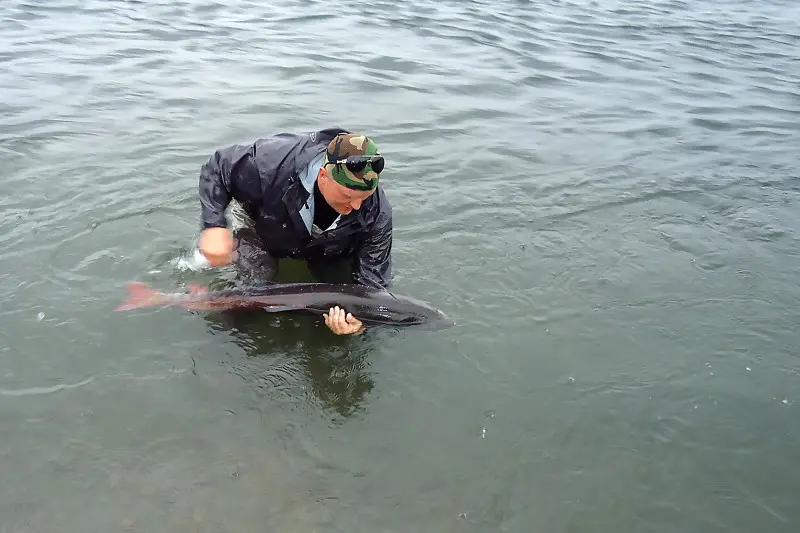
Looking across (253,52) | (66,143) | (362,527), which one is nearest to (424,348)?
(362,527)

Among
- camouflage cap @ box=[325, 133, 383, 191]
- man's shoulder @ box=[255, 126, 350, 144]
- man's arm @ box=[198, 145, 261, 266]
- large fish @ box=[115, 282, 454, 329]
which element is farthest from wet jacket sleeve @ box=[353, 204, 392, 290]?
man's arm @ box=[198, 145, 261, 266]

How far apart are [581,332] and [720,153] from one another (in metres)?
5.27

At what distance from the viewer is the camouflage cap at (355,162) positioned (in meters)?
4.21

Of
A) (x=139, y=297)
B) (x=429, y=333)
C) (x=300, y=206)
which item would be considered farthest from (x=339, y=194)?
(x=139, y=297)

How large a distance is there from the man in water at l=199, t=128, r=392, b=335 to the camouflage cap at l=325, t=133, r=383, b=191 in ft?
0.09

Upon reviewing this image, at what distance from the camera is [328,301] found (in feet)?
15.7

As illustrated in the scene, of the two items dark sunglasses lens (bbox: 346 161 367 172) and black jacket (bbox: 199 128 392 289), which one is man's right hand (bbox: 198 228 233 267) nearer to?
black jacket (bbox: 199 128 392 289)

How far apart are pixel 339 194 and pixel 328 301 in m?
0.83

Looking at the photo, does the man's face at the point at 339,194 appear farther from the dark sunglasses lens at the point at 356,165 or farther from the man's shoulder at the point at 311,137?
the man's shoulder at the point at 311,137

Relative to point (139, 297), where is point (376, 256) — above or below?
above

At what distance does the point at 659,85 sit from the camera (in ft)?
40.1

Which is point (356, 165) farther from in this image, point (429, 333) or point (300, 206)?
point (429, 333)

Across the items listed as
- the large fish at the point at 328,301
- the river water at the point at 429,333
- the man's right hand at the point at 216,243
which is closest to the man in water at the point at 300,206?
the man's right hand at the point at 216,243

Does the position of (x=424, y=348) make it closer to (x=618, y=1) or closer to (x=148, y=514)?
(x=148, y=514)
